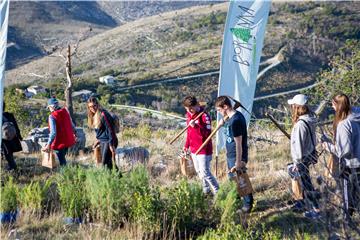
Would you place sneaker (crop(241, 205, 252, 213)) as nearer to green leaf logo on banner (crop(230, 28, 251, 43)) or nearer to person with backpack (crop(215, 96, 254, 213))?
person with backpack (crop(215, 96, 254, 213))

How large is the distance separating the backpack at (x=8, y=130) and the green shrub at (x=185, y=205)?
3223mm

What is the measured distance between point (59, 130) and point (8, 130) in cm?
76

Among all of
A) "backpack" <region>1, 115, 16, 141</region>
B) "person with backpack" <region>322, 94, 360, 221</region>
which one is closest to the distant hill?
"backpack" <region>1, 115, 16, 141</region>

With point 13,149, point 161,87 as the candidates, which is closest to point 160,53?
point 161,87

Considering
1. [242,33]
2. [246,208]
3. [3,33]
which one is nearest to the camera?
[3,33]

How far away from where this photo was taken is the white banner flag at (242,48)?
7219 mm

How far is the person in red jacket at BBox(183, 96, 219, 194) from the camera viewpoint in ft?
20.0

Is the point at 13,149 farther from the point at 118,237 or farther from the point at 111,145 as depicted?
the point at 118,237

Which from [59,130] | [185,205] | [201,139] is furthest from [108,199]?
[59,130]

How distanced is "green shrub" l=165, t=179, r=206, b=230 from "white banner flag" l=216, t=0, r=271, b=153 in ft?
6.77

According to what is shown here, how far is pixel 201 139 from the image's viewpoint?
617 centimetres

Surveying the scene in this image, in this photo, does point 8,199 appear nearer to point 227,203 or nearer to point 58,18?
point 227,203

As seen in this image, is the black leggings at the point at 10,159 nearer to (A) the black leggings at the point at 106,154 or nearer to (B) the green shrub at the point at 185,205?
(A) the black leggings at the point at 106,154

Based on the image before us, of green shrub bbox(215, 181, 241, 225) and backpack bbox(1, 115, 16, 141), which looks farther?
backpack bbox(1, 115, 16, 141)
